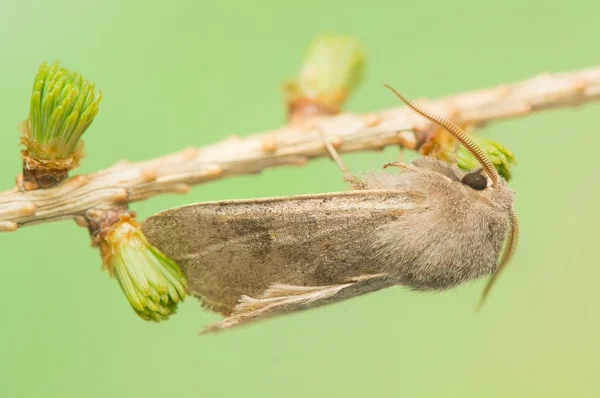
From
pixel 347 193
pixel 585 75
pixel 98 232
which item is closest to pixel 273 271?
pixel 347 193

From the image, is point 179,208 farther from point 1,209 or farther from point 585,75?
point 585,75

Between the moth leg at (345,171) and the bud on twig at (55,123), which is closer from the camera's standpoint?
the bud on twig at (55,123)

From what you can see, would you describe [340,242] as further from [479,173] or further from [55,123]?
[55,123]

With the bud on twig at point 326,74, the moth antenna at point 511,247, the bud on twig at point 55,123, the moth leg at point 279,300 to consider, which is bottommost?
the moth antenna at point 511,247

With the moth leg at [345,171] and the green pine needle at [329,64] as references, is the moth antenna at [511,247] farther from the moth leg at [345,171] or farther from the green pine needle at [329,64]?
the green pine needle at [329,64]

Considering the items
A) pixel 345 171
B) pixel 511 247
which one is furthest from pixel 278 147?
pixel 511 247

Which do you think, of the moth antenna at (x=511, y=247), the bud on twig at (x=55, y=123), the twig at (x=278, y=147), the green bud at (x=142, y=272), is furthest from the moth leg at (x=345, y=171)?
the bud on twig at (x=55, y=123)
